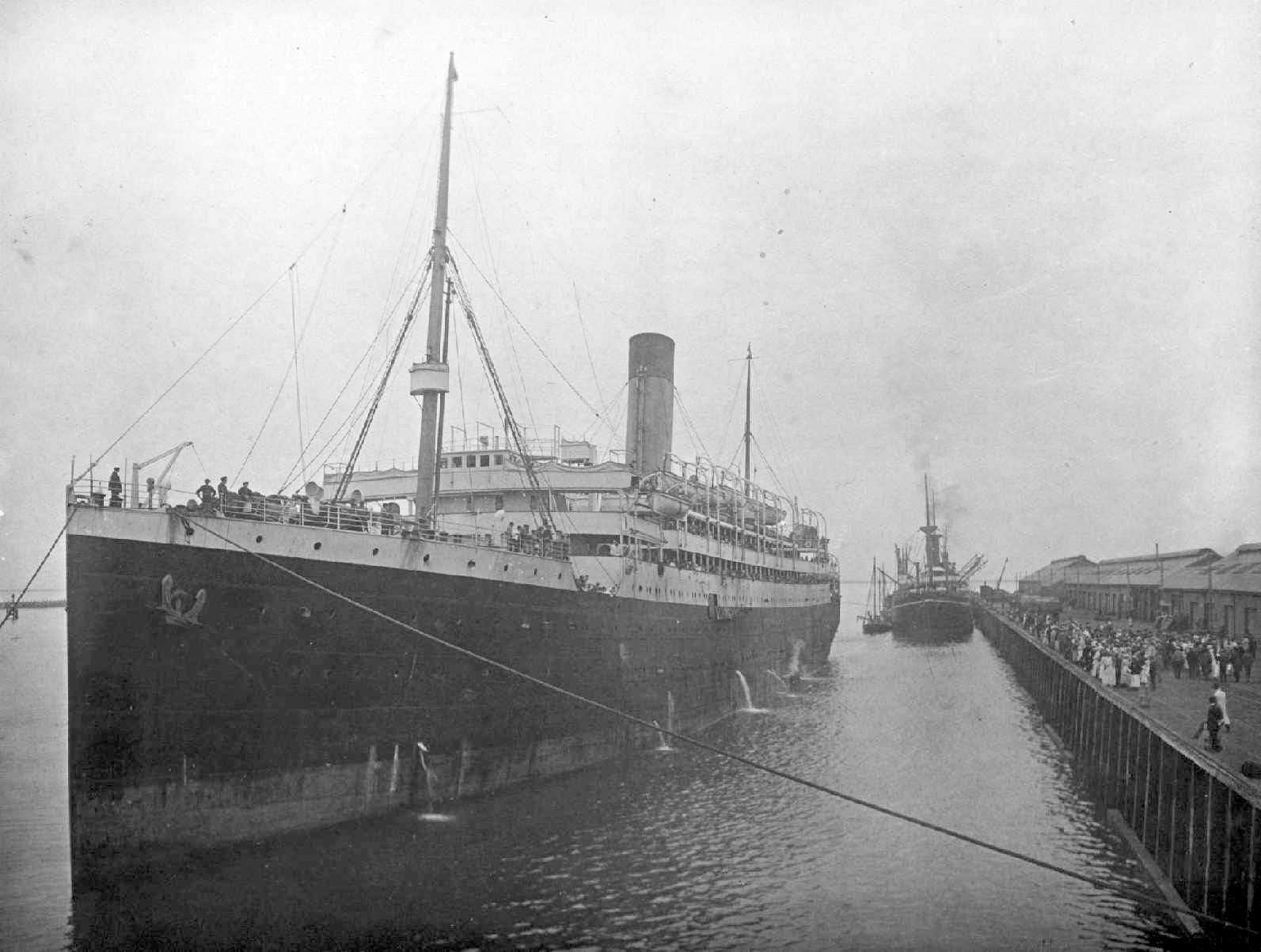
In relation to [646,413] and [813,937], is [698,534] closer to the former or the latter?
[646,413]

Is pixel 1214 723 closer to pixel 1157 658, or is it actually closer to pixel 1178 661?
pixel 1178 661

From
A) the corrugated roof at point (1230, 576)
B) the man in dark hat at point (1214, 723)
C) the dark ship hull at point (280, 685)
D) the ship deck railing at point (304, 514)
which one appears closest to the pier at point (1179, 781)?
the man in dark hat at point (1214, 723)

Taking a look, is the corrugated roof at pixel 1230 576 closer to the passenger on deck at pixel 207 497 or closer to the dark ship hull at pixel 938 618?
the dark ship hull at pixel 938 618

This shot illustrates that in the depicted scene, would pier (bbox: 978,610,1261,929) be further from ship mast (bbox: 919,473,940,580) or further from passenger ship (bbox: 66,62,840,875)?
ship mast (bbox: 919,473,940,580)

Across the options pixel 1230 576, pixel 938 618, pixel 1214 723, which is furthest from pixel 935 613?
pixel 1214 723

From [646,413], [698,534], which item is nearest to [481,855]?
[698,534]

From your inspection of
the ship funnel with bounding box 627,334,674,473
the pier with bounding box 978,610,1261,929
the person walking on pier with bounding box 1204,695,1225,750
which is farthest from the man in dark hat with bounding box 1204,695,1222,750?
the ship funnel with bounding box 627,334,674,473

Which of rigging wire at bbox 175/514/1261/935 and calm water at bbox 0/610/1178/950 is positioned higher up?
rigging wire at bbox 175/514/1261/935
